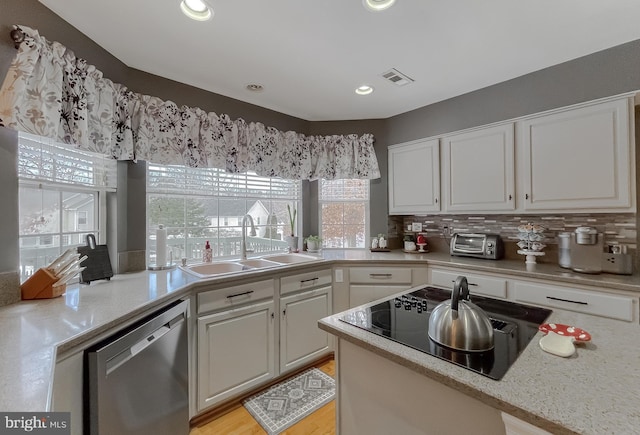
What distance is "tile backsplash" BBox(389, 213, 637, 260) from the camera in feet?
6.47

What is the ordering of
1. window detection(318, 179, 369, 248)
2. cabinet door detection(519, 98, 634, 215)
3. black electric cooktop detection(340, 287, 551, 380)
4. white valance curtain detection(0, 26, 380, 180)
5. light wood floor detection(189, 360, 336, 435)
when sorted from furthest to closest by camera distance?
window detection(318, 179, 369, 248)
cabinet door detection(519, 98, 634, 215)
light wood floor detection(189, 360, 336, 435)
white valance curtain detection(0, 26, 380, 180)
black electric cooktop detection(340, 287, 551, 380)

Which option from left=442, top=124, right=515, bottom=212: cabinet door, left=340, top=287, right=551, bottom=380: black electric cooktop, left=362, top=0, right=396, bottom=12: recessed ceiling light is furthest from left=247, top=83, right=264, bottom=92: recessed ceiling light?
left=340, top=287, right=551, bottom=380: black electric cooktop

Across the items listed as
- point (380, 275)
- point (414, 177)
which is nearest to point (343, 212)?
point (414, 177)

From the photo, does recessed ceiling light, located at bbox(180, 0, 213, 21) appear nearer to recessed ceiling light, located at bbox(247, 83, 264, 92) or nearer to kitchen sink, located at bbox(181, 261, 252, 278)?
recessed ceiling light, located at bbox(247, 83, 264, 92)

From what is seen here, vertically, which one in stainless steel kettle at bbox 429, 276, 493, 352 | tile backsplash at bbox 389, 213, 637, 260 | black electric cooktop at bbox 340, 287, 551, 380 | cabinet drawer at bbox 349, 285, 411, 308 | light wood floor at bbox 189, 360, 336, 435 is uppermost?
tile backsplash at bbox 389, 213, 637, 260

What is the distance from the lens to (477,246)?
8.07 ft

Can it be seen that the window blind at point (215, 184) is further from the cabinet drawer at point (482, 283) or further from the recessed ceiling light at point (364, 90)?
the cabinet drawer at point (482, 283)

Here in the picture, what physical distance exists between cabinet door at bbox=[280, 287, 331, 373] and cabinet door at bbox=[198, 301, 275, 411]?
114 millimetres

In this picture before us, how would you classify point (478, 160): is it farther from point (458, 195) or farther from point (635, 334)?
point (635, 334)

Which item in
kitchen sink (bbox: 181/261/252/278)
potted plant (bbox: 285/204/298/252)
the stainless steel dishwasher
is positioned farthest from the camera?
potted plant (bbox: 285/204/298/252)

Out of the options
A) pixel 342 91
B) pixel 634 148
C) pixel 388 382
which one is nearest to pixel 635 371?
pixel 388 382

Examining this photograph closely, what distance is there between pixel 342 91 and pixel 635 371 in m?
2.41

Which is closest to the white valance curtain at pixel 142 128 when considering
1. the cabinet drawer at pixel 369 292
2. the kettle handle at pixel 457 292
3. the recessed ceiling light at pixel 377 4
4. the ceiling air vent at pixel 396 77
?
the ceiling air vent at pixel 396 77

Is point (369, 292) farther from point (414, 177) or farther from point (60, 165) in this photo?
point (60, 165)
